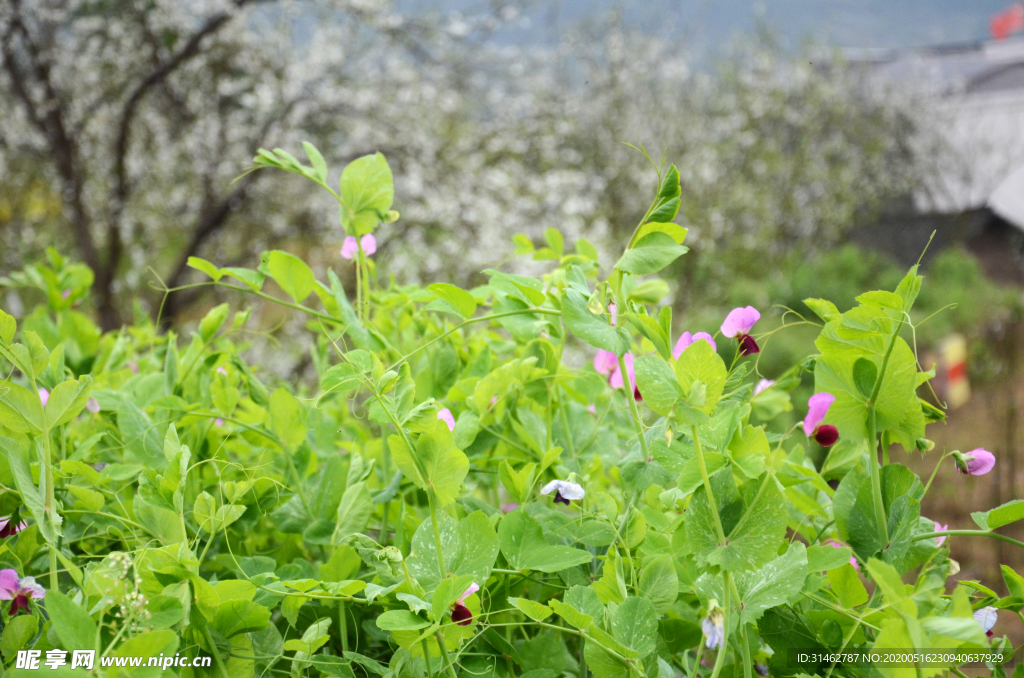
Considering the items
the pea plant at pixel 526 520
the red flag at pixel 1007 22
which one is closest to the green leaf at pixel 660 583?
the pea plant at pixel 526 520

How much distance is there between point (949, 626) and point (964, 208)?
10001 mm

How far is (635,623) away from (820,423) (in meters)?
0.18

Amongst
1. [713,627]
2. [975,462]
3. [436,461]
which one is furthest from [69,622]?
[975,462]

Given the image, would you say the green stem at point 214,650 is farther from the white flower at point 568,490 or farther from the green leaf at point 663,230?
the green leaf at point 663,230

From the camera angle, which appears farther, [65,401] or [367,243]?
[367,243]

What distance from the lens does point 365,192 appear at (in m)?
0.49

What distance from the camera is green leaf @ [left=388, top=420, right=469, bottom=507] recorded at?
1.11 ft

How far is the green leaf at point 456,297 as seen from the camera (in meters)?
0.43

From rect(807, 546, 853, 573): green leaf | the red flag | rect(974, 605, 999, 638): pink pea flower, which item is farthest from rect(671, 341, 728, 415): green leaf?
the red flag

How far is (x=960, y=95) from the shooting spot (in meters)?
9.25

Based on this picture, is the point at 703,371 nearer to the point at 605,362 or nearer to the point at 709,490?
the point at 709,490

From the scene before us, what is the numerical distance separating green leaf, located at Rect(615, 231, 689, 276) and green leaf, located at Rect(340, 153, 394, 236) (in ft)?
0.64

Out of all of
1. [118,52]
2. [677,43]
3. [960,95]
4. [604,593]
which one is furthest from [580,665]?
[960,95]

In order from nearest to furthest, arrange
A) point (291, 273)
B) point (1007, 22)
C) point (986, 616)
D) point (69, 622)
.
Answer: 1. point (69, 622)
2. point (986, 616)
3. point (291, 273)
4. point (1007, 22)
